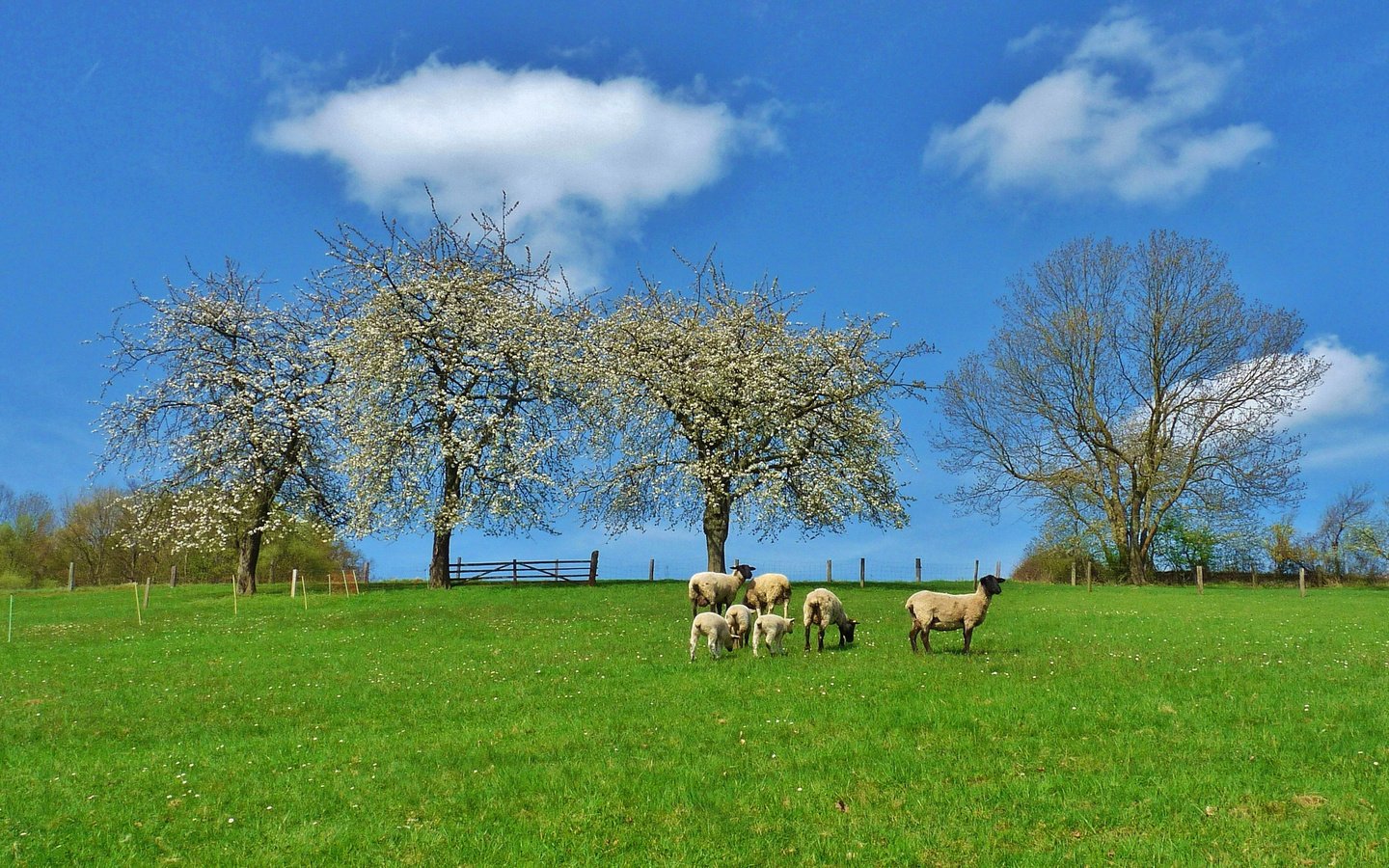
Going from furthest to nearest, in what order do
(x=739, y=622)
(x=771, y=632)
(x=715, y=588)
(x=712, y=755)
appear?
(x=715, y=588), (x=739, y=622), (x=771, y=632), (x=712, y=755)

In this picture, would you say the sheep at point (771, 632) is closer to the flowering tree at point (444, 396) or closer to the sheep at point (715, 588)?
the sheep at point (715, 588)

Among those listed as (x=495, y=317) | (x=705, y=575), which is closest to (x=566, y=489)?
(x=495, y=317)

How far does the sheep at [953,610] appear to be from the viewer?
19.3m

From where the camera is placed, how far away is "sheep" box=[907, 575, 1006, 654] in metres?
19.3

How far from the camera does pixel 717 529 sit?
44.8 m

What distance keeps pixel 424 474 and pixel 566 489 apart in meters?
6.92

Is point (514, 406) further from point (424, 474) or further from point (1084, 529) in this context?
point (1084, 529)

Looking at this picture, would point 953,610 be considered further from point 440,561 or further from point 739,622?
point 440,561

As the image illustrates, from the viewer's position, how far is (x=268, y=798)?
12.0m

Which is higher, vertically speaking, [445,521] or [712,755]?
[445,521]

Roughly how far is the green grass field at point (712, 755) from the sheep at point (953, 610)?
704mm

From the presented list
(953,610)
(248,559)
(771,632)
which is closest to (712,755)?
(771,632)

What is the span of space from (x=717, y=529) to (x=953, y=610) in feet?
84.5

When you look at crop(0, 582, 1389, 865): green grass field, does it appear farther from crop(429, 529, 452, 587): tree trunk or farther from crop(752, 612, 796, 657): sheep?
crop(429, 529, 452, 587): tree trunk
